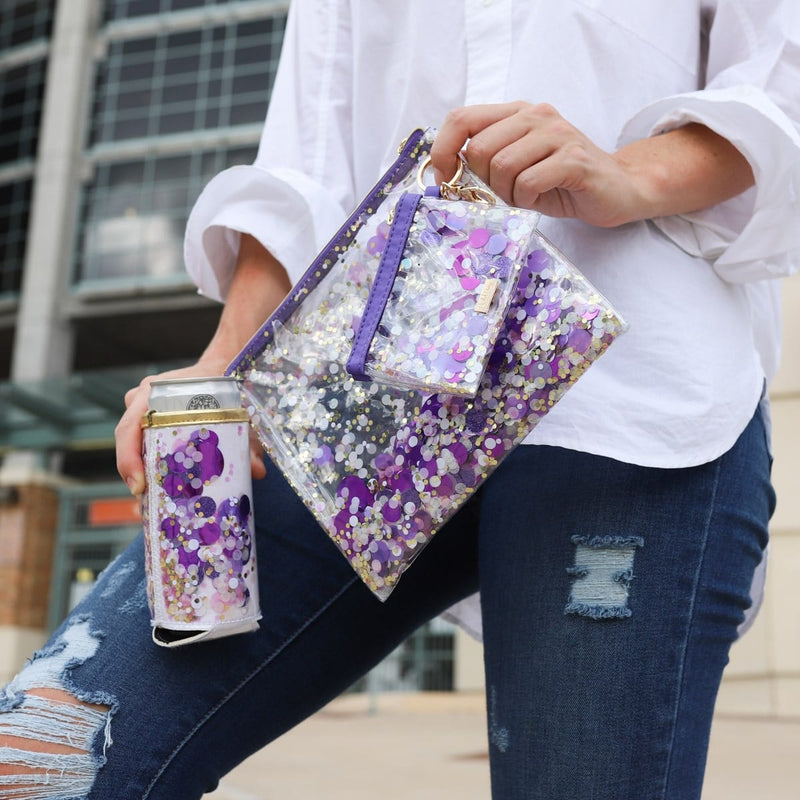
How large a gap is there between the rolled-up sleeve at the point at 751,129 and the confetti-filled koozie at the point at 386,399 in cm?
23

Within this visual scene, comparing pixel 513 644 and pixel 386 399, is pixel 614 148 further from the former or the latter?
pixel 513 644

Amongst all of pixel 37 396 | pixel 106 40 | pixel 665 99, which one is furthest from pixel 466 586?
pixel 106 40

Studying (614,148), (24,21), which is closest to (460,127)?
(614,148)

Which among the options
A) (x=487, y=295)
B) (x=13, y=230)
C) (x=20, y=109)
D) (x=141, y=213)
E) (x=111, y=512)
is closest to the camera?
(x=487, y=295)

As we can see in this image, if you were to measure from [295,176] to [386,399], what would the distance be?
0.38 m

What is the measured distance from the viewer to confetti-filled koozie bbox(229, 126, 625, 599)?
0.93 metres

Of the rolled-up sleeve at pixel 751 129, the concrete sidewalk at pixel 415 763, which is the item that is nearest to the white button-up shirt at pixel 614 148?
the rolled-up sleeve at pixel 751 129

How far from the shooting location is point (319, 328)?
1071 millimetres

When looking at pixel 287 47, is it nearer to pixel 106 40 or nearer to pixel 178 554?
pixel 178 554

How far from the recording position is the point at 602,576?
984 mm

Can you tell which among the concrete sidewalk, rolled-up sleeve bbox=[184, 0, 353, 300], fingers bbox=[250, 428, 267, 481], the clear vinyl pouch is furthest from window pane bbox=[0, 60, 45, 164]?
the clear vinyl pouch

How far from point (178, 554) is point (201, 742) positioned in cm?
23

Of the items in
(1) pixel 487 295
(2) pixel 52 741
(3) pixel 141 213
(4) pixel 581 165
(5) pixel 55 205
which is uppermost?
(5) pixel 55 205

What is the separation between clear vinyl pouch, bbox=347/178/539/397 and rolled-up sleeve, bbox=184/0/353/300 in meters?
0.25
